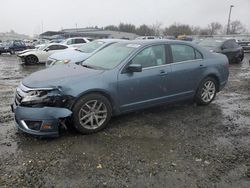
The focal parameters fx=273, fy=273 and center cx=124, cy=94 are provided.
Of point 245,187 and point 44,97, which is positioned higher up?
point 44,97

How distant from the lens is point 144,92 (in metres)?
5.25

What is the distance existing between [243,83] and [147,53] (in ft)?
19.3

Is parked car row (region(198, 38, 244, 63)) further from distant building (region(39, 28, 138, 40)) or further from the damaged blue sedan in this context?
distant building (region(39, 28, 138, 40))

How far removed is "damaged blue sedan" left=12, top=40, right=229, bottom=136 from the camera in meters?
4.33

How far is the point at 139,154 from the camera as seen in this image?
13.2 feet

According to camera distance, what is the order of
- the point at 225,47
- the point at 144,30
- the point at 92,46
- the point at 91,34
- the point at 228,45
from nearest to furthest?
the point at 92,46, the point at 225,47, the point at 228,45, the point at 91,34, the point at 144,30

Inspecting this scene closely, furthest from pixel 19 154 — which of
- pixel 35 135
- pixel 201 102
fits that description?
pixel 201 102

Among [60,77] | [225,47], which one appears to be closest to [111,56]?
[60,77]

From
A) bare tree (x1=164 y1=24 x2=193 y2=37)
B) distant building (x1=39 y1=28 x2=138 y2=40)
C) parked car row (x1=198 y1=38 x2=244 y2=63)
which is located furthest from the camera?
bare tree (x1=164 y1=24 x2=193 y2=37)

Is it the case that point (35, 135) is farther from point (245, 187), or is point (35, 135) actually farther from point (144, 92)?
point (245, 187)

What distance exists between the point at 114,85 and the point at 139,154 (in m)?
1.40

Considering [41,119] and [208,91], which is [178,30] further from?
[41,119]

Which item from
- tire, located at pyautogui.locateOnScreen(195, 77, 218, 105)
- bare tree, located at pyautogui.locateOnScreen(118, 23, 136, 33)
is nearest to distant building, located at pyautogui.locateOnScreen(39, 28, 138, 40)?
bare tree, located at pyautogui.locateOnScreen(118, 23, 136, 33)

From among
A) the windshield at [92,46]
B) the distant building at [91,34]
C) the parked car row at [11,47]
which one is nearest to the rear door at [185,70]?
the windshield at [92,46]
